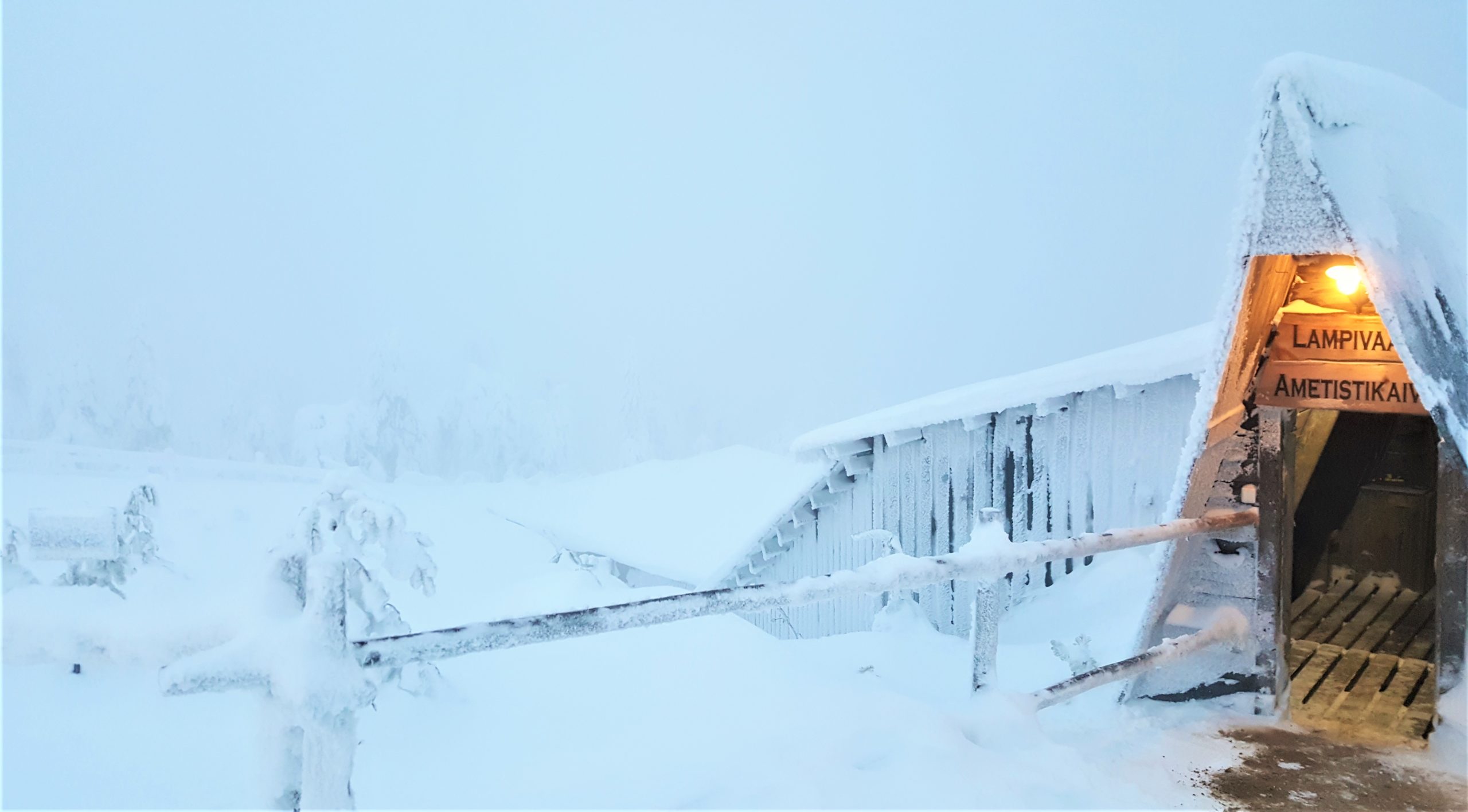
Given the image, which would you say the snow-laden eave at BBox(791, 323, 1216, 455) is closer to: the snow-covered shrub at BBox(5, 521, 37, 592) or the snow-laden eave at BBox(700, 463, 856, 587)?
the snow-laden eave at BBox(700, 463, 856, 587)

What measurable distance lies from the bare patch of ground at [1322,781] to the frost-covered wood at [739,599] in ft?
3.85

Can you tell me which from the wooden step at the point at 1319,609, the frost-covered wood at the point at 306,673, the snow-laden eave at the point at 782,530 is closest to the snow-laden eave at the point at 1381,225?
the wooden step at the point at 1319,609

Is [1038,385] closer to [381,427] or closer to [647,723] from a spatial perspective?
[647,723]

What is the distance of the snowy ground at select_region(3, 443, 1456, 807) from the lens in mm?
2982

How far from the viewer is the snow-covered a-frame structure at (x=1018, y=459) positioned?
9578 mm

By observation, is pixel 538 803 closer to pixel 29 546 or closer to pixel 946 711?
pixel 29 546

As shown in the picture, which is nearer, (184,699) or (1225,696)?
(1225,696)

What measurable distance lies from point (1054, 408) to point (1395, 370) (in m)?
4.50

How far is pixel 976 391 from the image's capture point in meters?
11.6

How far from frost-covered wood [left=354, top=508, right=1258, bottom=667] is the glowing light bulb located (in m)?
1.92

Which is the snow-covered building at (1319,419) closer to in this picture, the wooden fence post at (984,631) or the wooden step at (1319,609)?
the wooden step at (1319,609)

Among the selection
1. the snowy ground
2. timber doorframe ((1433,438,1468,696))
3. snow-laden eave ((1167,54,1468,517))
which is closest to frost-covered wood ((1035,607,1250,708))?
the snowy ground

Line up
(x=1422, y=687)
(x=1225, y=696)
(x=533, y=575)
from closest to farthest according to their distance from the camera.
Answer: (x=1225, y=696) → (x=1422, y=687) → (x=533, y=575)

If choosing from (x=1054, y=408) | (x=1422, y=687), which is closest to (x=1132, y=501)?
(x=1054, y=408)
